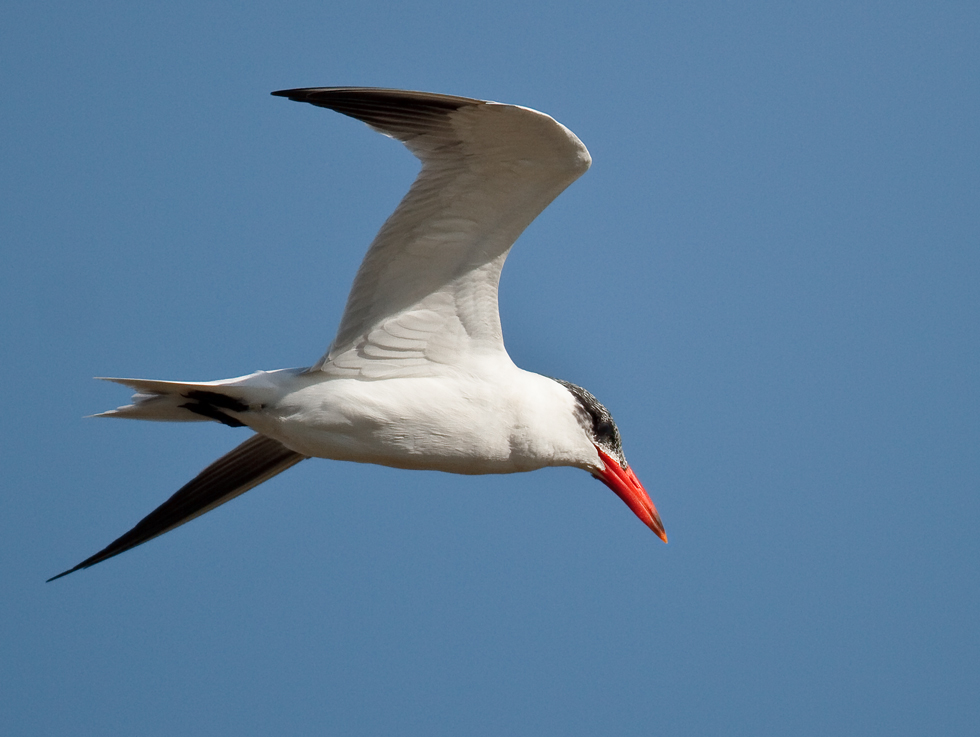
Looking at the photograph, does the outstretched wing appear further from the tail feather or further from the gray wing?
the gray wing

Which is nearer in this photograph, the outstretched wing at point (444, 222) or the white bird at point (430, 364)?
the outstretched wing at point (444, 222)

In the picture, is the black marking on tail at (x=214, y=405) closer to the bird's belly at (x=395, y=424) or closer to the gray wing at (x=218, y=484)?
the bird's belly at (x=395, y=424)

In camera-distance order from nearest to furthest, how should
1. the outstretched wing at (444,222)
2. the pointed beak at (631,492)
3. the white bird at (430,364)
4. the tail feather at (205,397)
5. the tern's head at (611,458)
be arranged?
the outstretched wing at (444,222) < the white bird at (430,364) < the tail feather at (205,397) < the tern's head at (611,458) < the pointed beak at (631,492)

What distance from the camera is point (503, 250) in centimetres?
633

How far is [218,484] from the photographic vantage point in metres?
7.38

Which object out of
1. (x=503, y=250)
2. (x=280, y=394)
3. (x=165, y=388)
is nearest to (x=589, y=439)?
(x=503, y=250)

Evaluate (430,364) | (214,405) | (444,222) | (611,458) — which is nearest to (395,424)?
(430,364)

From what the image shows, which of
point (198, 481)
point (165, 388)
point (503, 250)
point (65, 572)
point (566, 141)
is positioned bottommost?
point (65, 572)

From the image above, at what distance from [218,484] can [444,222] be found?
2319 mm

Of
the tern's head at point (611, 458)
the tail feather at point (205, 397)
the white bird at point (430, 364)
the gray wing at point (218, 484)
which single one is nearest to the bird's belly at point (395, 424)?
the white bird at point (430, 364)

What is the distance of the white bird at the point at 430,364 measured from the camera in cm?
606

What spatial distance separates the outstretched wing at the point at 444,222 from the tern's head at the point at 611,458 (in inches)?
26.8

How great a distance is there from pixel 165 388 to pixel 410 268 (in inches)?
54.6

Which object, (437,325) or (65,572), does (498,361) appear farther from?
(65,572)
